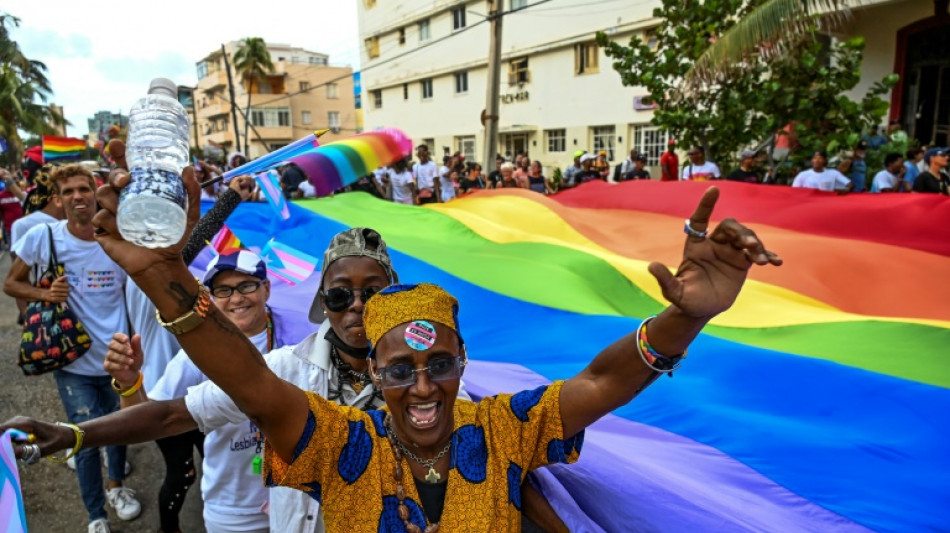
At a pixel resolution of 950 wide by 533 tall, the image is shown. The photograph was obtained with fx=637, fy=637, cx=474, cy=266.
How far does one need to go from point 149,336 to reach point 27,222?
1.69m

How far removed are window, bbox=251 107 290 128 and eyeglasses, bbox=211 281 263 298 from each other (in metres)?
47.3

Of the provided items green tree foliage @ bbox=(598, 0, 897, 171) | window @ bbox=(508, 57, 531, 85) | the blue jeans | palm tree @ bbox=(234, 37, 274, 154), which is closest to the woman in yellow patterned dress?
the blue jeans

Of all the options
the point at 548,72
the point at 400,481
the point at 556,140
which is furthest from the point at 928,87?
the point at 400,481

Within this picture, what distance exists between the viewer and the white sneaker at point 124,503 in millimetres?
3477

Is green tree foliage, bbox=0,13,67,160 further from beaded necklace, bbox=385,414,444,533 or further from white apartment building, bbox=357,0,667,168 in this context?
beaded necklace, bbox=385,414,444,533

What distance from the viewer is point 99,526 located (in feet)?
10.6

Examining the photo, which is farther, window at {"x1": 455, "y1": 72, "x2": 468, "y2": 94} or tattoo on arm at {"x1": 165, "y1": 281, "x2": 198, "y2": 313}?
window at {"x1": 455, "y1": 72, "x2": 468, "y2": 94}

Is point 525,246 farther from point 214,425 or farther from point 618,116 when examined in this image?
point 618,116

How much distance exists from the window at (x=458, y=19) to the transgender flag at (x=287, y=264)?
77.9 feet

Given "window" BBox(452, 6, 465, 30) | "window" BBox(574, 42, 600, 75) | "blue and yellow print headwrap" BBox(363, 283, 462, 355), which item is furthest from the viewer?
"window" BBox(452, 6, 465, 30)

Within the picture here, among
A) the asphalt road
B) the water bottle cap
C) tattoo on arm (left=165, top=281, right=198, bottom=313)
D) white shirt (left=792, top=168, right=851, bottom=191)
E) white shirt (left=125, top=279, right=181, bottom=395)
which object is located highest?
the water bottle cap

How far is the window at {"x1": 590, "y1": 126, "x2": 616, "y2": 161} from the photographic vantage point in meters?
20.0

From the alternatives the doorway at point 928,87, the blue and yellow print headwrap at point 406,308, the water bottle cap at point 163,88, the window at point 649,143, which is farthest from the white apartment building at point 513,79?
the blue and yellow print headwrap at point 406,308

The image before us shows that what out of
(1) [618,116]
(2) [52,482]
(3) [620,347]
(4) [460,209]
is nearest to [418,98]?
(1) [618,116]
